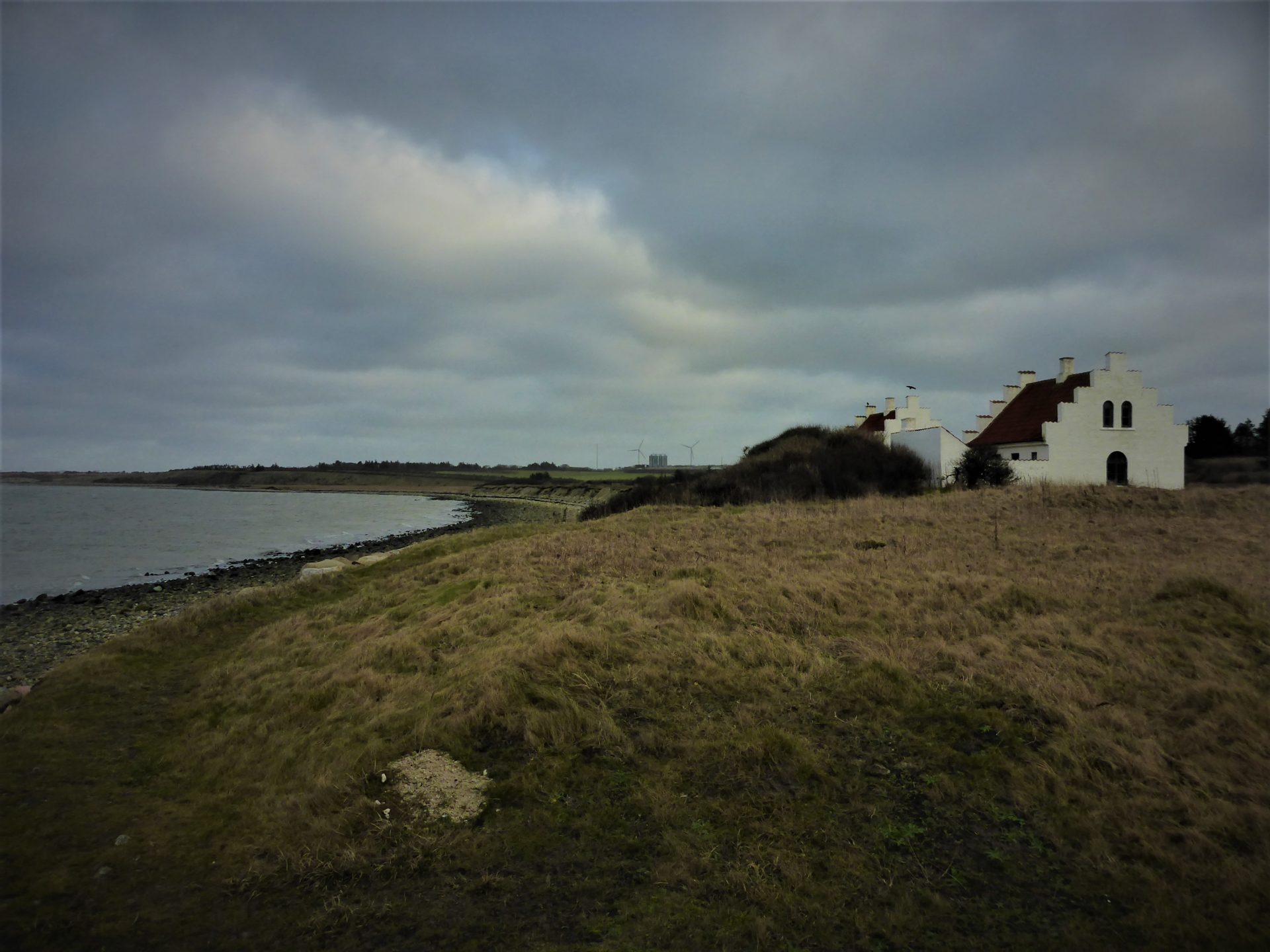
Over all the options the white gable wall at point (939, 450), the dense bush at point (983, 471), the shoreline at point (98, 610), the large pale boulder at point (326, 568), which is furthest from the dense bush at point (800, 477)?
the shoreline at point (98, 610)

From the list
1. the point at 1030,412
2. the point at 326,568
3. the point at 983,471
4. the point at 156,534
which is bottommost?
the point at 156,534

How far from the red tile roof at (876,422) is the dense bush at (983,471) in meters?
10.8

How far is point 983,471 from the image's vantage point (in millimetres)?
32594

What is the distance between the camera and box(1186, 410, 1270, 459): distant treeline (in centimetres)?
4650

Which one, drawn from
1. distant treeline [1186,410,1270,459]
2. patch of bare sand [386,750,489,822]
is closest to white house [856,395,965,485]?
distant treeline [1186,410,1270,459]

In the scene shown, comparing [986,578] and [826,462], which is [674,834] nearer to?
[986,578]

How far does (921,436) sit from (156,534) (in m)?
54.1

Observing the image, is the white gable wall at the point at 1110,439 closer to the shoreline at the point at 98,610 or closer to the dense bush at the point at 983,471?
the dense bush at the point at 983,471

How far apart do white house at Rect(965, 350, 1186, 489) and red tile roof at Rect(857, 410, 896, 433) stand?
9858 mm

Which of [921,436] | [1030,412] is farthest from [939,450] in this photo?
[1030,412]

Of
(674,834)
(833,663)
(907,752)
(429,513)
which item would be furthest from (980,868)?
(429,513)

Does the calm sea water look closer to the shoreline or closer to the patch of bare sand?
the shoreline

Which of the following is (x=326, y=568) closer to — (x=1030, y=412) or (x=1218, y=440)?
(x=1030, y=412)

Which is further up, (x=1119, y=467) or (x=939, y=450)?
(x=939, y=450)
